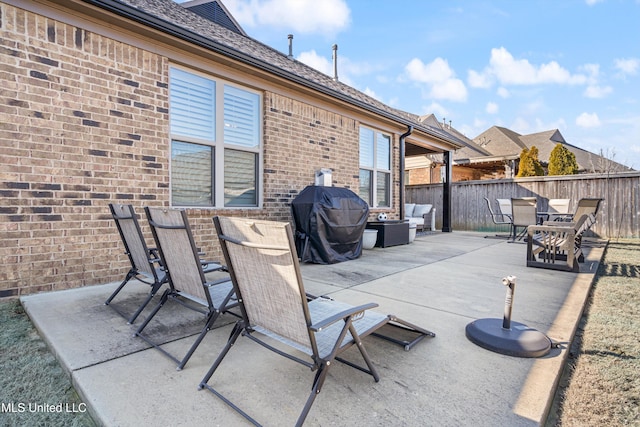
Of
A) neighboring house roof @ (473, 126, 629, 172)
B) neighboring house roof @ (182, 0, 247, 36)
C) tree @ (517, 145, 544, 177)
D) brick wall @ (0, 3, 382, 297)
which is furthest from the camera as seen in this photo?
neighboring house roof @ (473, 126, 629, 172)

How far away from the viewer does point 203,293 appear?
2.29m

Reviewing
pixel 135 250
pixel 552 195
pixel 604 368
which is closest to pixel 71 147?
pixel 135 250

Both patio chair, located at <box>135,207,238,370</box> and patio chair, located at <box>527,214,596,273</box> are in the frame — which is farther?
patio chair, located at <box>527,214,596,273</box>

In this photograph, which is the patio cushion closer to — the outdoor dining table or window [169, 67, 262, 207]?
the outdoor dining table

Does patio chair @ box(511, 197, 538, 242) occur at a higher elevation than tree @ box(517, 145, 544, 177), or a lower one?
lower

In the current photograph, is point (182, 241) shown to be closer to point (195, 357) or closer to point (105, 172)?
point (195, 357)

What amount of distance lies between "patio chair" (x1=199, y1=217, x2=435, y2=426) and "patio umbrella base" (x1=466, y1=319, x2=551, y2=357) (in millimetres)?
913

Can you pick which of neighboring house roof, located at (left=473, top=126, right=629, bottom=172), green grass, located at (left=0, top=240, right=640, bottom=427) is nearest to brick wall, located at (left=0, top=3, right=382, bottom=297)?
green grass, located at (left=0, top=240, right=640, bottom=427)

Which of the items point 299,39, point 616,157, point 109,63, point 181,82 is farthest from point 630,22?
point 109,63

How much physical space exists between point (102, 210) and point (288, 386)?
325cm

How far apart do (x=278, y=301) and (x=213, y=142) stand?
4002 millimetres

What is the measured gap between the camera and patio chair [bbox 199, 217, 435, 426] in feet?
4.99

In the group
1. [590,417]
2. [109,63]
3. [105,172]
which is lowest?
[590,417]

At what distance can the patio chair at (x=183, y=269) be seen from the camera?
2107 millimetres
